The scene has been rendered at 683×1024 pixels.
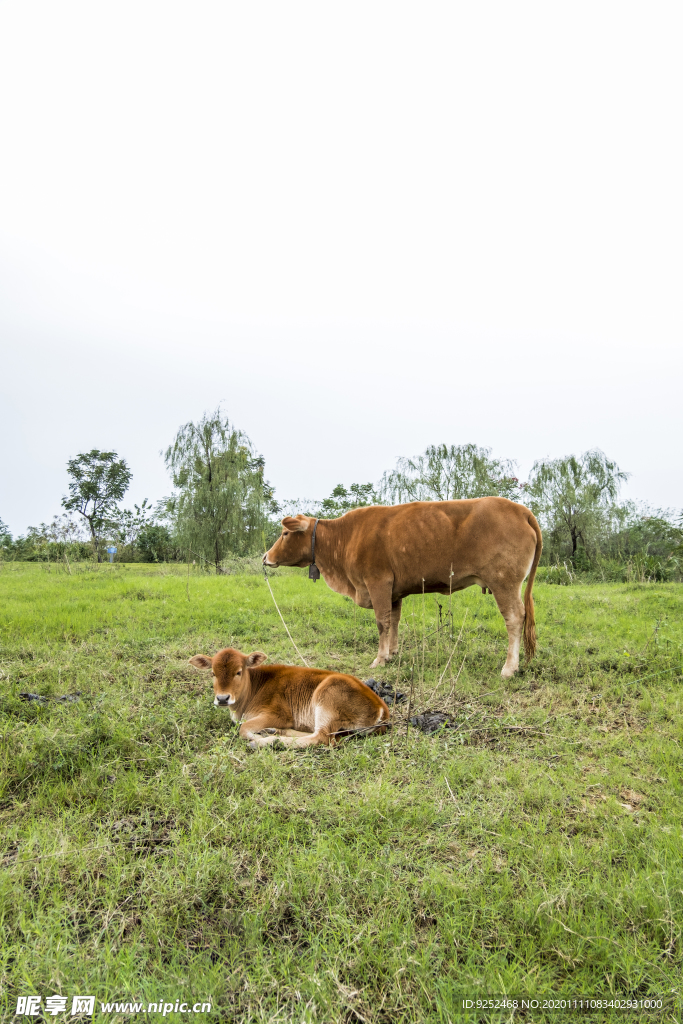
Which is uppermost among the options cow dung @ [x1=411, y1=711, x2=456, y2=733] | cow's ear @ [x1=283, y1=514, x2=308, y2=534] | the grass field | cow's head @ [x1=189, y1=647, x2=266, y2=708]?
cow's ear @ [x1=283, y1=514, x2=308, y2=534]

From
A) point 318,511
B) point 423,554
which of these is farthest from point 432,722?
point 318,511

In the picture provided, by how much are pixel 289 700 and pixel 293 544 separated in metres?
2.47

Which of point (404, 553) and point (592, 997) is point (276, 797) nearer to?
point (592, 997)

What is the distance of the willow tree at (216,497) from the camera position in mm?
20047

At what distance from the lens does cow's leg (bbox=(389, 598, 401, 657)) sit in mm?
6527

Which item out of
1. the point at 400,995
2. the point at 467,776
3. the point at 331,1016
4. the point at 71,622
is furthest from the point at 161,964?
the point at 71,622

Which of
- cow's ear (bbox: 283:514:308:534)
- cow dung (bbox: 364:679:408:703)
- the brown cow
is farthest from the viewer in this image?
cow's ear (bbox: 283:514:308:534)

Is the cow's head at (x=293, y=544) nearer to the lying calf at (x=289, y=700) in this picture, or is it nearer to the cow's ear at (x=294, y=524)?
the cow's ear at (x=294, y=524)

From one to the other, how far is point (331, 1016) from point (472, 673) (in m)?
4.29

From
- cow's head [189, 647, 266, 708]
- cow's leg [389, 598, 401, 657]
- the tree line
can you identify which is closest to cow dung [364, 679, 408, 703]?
cow's leg [389, 598, 401, 657]

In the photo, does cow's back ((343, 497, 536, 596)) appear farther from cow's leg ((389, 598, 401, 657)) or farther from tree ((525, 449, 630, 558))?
tree ((525, 449, 630, 558))

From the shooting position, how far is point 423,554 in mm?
6293

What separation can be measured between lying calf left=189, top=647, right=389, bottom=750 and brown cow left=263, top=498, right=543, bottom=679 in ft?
5.97

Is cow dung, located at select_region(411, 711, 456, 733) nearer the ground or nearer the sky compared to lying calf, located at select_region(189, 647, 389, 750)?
nearer the ground
